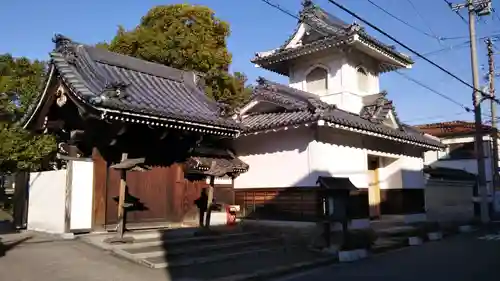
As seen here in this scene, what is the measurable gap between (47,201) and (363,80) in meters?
13.4

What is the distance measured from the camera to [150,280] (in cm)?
845

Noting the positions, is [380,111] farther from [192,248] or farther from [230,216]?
[192,248]

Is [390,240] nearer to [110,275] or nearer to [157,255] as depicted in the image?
[157,255]

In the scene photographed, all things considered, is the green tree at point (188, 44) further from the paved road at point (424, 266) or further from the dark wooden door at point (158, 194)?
the paved road at point (424, 266)

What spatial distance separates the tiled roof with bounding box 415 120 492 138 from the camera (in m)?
37.3

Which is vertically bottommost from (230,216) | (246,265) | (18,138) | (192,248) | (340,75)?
(246,265)

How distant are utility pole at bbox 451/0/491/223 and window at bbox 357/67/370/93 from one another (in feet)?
25.7

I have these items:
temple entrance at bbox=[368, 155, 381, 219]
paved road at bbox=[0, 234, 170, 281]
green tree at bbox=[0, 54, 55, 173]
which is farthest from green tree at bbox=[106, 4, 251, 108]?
paved road at bbox=[0, 234, 170, 281]

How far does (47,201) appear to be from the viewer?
1223 cm

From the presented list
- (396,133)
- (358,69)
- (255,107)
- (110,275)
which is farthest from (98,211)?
(358,69)

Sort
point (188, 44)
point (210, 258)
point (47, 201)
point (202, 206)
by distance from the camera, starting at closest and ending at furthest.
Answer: point (210, 258) < point (47, 201) < point (202, 206) < point (188, 44)

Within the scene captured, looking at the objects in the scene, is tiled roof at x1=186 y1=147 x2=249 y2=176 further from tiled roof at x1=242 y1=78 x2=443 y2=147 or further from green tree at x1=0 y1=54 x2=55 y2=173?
green tree at x1=0 y1=54 x2=55 y2=173

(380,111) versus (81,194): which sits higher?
(380,111)

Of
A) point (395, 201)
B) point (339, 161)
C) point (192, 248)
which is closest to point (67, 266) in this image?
point (192, 248)
